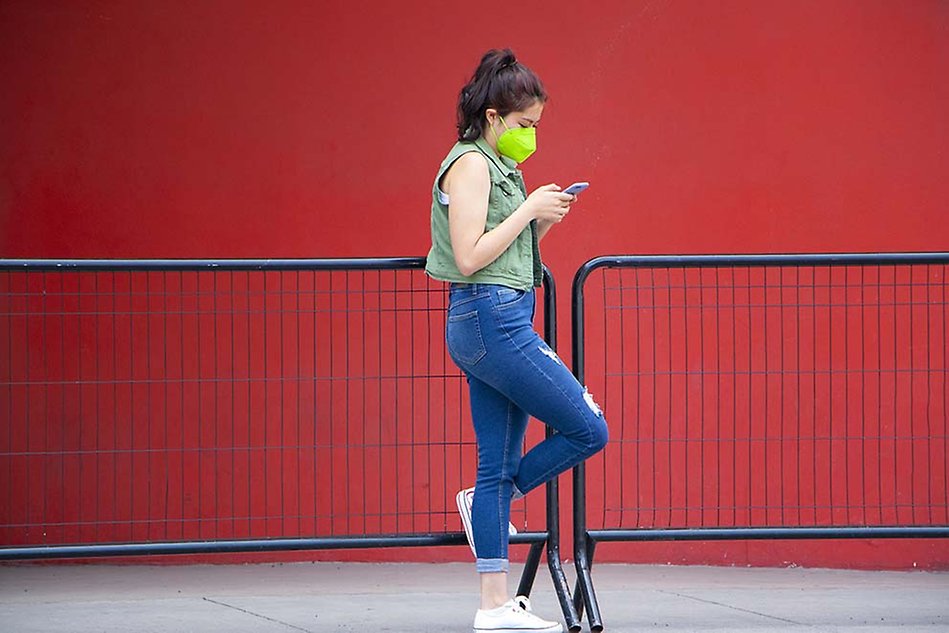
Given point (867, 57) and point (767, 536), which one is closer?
point (767, 536)

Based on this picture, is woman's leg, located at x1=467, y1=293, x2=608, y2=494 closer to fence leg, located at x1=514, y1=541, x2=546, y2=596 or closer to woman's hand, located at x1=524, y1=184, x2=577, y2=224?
woman's hand, located at x1=524, y1=184, x2=577, y2=224

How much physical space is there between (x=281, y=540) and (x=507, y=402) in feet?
3.27

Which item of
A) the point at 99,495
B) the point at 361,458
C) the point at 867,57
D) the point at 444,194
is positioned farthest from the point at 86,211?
the point at 867,57

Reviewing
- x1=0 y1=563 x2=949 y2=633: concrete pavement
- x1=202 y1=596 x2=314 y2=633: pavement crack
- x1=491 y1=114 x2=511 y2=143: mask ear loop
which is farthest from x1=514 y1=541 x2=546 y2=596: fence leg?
x1=491 y1=114 x2=511 y2=143: mask ear loop

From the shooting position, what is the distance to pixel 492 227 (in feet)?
15.0

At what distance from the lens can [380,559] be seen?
6766 mm

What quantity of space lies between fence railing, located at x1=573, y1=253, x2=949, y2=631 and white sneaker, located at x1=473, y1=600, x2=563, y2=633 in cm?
170

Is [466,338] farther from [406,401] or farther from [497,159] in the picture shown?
[406,401]

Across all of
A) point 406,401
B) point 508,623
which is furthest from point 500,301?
point 406,401

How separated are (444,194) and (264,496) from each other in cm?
240

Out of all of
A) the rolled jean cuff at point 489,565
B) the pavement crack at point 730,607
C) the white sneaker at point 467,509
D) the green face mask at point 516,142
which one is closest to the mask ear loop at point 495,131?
the green face mask at point 516,142

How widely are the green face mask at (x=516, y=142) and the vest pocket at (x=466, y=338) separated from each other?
54 centimetres

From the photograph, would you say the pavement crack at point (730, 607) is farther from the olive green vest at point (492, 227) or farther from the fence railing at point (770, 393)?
the olive green vest at point (492, 227)

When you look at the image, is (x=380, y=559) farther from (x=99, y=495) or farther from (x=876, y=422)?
(x=876, y=422)
